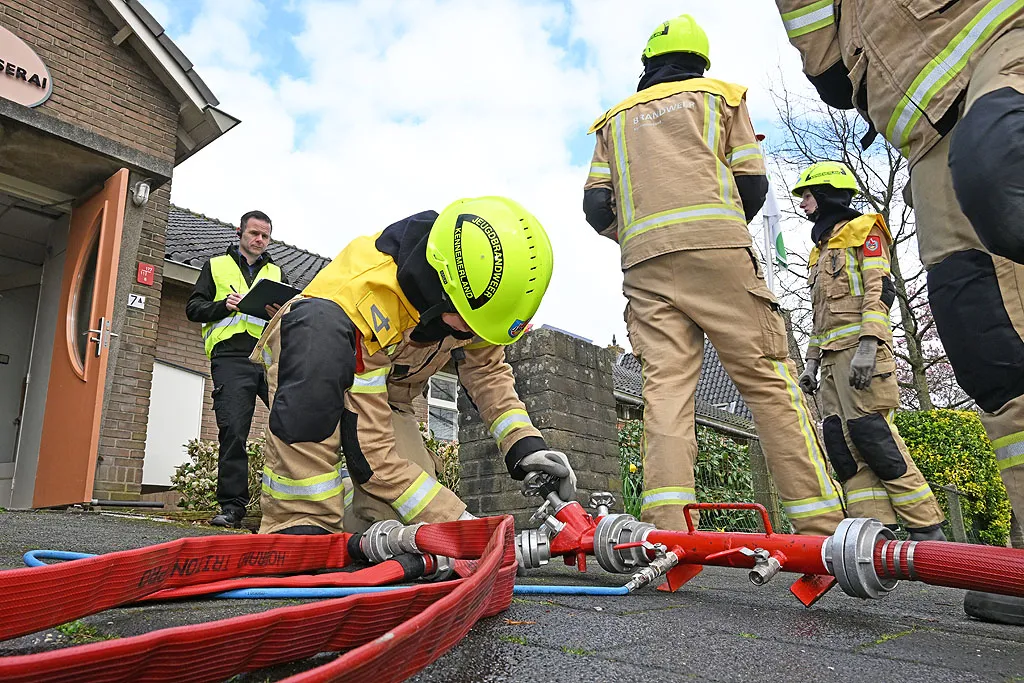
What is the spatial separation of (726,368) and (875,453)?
5.70 ft

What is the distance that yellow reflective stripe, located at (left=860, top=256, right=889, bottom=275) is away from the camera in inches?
182

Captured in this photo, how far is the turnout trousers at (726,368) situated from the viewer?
313cm

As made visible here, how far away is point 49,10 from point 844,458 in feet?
25.6

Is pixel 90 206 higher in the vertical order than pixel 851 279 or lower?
higher

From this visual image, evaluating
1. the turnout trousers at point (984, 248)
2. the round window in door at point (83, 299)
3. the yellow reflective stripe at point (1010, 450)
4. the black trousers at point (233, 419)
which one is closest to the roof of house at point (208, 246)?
the round window in door at point (83, 299)

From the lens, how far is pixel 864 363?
4.44 m

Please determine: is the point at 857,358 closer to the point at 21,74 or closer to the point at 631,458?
the point at 631,458

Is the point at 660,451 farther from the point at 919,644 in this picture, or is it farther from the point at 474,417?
the point at 474,417

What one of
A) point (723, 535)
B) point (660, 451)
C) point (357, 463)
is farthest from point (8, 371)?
point (723, 535)

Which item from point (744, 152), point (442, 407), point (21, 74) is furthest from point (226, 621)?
point (442, 407)

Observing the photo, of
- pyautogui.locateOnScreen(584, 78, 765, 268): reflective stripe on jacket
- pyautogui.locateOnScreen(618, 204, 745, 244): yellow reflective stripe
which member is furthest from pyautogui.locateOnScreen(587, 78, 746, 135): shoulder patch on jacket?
pyautogui.locateOnScreen(618, 204, 745, 244): yellow reflective stripe

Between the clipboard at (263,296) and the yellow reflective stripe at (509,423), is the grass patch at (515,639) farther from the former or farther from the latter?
the clipboard at (263,296)

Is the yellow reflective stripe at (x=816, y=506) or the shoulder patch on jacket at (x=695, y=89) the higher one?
the shoulder patch on jacket at (x=695, y=89)

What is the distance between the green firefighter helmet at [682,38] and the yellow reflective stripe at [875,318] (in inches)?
71.9
